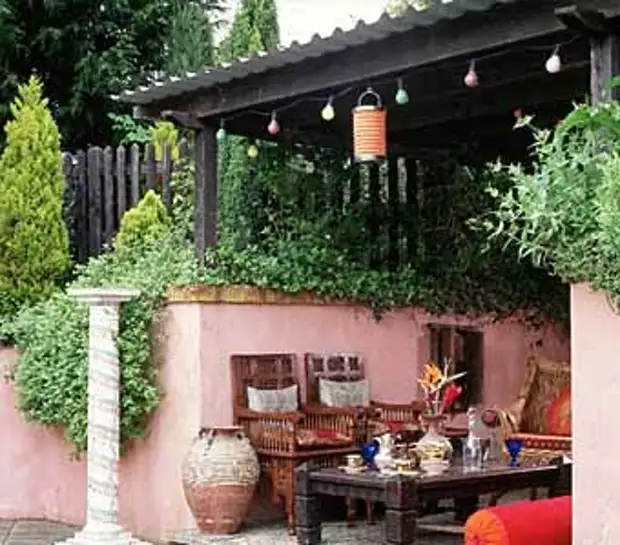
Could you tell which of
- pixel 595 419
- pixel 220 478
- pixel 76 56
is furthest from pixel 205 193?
pixel 76 56

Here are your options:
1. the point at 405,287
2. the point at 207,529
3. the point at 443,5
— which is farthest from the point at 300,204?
Result: the point at 443,5

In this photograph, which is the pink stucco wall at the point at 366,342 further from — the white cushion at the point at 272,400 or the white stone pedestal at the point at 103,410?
the white stone pedestal at the point at 103,410

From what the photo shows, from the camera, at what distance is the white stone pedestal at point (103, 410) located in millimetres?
7305

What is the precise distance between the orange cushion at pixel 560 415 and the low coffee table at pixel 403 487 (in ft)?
5.39

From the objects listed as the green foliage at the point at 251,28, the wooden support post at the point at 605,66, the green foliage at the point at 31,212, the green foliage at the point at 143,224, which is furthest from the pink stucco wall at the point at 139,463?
the green foliage at the point at 251,28

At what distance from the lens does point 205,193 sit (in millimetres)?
8031

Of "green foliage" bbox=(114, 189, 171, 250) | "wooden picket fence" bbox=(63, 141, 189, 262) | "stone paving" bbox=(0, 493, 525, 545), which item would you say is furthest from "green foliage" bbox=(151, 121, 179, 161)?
"stone paving" bbox=(0, 493, 525, 545)

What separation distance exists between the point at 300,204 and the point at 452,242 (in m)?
1.20

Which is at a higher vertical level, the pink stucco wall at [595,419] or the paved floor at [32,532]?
the pink stucco wall at [595,419]

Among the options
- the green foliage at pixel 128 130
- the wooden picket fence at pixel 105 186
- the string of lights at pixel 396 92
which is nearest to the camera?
the string of lights at pixel 396 92

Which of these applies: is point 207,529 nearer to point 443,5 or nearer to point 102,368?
point 102,368

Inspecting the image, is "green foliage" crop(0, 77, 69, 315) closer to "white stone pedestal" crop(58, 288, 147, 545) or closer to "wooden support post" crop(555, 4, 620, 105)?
"white stone pedestal" crop(58, 288, 147, 545)

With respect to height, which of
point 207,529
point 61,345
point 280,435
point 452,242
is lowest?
point 207,529

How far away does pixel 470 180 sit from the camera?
9266 millimetres
